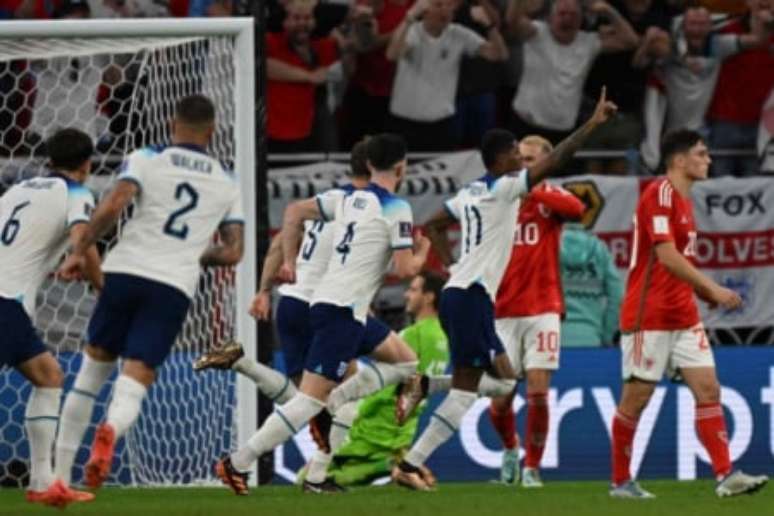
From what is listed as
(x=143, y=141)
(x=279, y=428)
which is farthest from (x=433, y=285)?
(x=279, y=428)

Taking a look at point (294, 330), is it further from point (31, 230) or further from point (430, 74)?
point (430, 74)

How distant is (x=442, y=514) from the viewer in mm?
13086

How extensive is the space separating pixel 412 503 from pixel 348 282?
4.64ft

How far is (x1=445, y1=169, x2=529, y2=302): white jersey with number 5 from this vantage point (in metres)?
15.5

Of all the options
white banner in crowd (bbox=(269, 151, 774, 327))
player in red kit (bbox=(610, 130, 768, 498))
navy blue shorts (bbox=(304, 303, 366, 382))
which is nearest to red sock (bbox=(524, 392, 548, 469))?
player in red kit (bbox=(610, 130, 768, 498))

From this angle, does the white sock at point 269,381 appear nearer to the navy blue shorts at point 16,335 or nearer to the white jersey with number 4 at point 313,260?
the white jersey with number 4 at point 313,260

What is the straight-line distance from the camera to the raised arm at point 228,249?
1346 cm

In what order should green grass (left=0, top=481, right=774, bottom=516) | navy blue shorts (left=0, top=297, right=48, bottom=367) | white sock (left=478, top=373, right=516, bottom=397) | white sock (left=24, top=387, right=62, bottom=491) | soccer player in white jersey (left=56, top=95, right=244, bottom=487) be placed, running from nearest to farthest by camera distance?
soccer player in white jersey (left=56, top=95, right=244, bottom=487) → green grass (left=0, top=481, right=774, bottom=516) → navy blue shorts (left=0, top=297, right=48, bottom=367) → white sock (left=24, top=387, right=62, bottom=491) → white sock (left=478, top=373, right=516, bottom=397)

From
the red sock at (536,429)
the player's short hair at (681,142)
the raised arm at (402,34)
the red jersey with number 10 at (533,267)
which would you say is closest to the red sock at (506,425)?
the red sock at (536,429)

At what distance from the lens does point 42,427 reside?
13.9 metres

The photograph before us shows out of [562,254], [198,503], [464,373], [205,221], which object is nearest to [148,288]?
[205,221]

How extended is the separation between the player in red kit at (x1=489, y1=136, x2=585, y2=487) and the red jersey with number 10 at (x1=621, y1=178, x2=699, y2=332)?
206 centimetres

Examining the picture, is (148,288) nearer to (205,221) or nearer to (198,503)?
(205,221)

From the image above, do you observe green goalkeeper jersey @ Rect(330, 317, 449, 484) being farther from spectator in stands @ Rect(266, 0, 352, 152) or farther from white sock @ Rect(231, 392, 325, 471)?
white sock @ Rect(231, 392, 325, 471)
